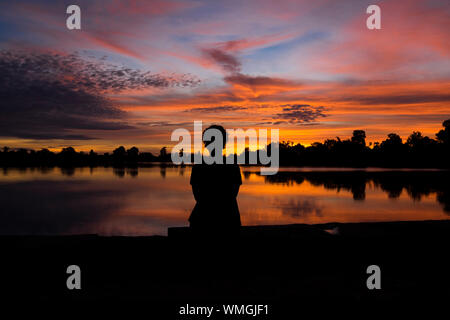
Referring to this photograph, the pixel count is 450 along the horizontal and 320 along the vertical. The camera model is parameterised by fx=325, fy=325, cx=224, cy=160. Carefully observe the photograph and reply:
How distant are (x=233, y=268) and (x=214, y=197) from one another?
106cm

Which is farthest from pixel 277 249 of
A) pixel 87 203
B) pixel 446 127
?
pixel 446 127

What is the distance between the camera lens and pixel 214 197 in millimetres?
4305

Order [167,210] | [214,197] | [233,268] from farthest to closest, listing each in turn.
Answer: [167,210] < [233,268] < [214,197]

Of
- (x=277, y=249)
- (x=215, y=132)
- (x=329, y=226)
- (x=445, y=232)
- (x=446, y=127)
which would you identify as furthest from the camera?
(x=446, y=127)

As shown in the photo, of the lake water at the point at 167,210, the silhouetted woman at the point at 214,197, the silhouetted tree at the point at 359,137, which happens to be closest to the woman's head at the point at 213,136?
the silhouetted woman at the point at 214,197

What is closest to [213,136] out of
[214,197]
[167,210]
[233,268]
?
[214,197]

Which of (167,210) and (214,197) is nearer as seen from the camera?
(214,197)

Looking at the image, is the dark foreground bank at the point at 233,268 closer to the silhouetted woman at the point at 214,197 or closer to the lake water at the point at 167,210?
the silhouetted woman at the point at 214,197

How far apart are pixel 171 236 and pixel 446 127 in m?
115

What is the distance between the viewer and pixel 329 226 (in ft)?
25.6

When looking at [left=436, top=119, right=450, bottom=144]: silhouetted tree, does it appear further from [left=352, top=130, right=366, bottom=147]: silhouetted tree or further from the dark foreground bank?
the dark foreground bank

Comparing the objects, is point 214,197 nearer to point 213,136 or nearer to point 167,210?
point 213,136

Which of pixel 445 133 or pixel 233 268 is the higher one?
pixel 445 133

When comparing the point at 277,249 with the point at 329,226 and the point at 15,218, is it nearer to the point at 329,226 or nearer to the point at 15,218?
the point at 329,226
